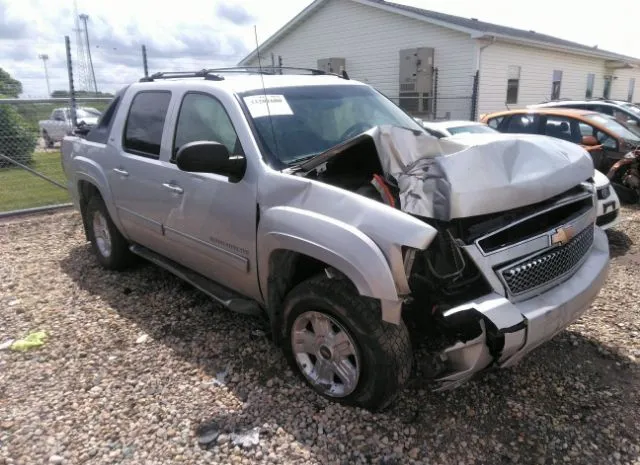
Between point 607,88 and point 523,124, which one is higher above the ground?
point 607,88

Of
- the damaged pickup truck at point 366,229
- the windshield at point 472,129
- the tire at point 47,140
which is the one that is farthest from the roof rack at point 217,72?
the tire at point 47,140

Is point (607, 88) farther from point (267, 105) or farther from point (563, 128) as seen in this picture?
point (267, 105)

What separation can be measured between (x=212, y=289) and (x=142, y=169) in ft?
3.98

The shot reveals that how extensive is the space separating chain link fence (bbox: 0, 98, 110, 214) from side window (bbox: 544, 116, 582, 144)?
7.46 meters

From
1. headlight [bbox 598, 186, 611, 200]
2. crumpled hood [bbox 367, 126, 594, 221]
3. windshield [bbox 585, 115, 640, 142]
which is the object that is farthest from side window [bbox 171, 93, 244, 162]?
windshield [bbox 585, 115, 640, 142]

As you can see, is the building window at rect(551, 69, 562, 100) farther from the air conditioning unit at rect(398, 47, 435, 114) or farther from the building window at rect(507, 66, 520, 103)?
the air conditioning unit at rect(398, 47, 435, 114)

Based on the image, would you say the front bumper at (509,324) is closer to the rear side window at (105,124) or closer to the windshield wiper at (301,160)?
the windshield wiper at (301,160)

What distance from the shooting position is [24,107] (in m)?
8.48

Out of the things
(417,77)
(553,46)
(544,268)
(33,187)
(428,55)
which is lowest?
(33,187)

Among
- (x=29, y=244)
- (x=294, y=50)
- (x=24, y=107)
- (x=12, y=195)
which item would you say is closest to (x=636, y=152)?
(x=29, y=244)

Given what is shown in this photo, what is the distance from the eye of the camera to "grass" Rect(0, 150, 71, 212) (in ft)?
28.6

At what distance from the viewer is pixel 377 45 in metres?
18.7

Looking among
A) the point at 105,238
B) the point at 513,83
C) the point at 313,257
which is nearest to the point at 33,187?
the point at 105,238

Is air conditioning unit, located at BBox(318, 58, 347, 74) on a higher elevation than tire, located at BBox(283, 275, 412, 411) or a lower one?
higher
